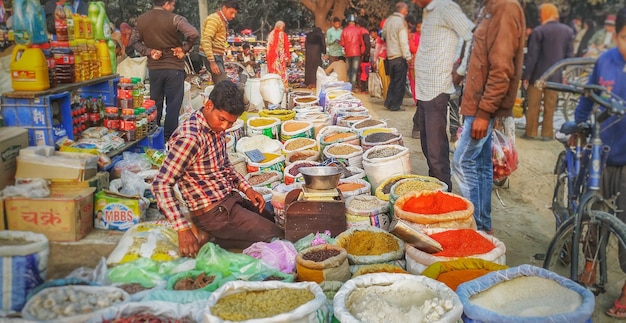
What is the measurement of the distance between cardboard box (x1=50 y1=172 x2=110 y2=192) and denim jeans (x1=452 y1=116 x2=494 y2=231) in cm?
253

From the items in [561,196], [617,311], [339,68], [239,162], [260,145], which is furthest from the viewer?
[339,68]

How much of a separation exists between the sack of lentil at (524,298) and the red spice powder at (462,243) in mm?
340

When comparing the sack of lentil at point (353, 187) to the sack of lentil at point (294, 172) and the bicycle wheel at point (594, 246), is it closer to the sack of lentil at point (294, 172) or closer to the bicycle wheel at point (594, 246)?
the sack of lentil at point (294, 172)

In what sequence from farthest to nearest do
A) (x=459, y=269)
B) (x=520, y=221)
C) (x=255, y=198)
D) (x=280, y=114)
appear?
(x=280, y=114) → (x=520, y=221) → (x=255, y=198) → (x=459, y=269)

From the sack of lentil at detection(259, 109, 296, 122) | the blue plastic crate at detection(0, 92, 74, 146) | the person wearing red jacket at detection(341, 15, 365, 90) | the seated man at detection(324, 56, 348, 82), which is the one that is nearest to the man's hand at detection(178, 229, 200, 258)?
the blue plastic crate at detection(0, 92, 74, 146)

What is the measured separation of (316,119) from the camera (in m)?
6.27

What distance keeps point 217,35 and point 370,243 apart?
5145 millimetres

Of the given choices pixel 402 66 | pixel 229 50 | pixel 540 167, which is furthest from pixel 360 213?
pixel 229 50

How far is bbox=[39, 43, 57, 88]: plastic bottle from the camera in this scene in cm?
383

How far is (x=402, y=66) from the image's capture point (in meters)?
10.1

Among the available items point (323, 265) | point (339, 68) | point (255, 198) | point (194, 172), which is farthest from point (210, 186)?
point (339, 68)

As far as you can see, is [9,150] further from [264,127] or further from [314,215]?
[264,127]

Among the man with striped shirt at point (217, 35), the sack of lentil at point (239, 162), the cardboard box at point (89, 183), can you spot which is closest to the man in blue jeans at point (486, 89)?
the sack of lentil at point (239, 162)

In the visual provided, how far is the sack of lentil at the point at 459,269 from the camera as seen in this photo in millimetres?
2508
